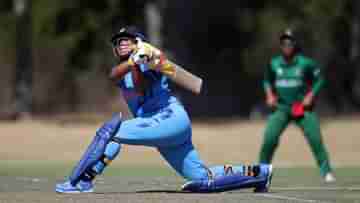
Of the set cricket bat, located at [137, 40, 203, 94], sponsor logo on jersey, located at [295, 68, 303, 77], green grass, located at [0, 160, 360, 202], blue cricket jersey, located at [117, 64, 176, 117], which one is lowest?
green grass, located at [0, 160, 360, 202]

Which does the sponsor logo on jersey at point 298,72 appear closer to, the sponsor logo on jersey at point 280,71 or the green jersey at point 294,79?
the green jersey at point 294,79

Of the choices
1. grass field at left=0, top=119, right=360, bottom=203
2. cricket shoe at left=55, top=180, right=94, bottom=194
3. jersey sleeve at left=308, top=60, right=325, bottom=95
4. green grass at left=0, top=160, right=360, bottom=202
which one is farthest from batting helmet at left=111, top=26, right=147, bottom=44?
jersey sleeve at left=308, top=60, right=325, bottom=95

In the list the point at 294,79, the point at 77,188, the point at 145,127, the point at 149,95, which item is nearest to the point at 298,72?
the point at 294,79

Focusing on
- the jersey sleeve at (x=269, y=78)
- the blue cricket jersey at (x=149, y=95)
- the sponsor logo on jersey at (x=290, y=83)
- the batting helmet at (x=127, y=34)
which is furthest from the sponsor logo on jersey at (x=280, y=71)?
the batting helmet at (x=127, y=34)

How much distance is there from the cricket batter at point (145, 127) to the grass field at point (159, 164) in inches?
8.5

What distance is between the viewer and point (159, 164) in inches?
930

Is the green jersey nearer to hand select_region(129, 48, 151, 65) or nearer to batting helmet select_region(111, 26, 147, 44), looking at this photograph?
batting helmet select_region(111, 26, 147, 44)

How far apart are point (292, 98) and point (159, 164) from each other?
6164 millimetres

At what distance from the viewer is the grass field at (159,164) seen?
11.7 metres

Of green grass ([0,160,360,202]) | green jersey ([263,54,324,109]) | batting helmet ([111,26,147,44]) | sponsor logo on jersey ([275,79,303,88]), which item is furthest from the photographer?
sponsor logo on jersey ([275,79,303,88])

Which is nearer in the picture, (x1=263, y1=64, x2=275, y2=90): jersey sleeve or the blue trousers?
the blue trousers

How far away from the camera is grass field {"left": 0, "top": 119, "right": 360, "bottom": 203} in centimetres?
1167

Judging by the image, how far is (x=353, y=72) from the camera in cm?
4584

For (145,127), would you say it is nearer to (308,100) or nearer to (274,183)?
(274,183)
